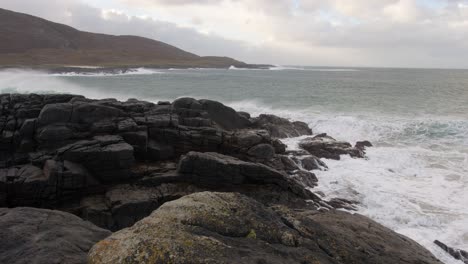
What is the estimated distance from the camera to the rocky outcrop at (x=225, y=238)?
14.1 ft

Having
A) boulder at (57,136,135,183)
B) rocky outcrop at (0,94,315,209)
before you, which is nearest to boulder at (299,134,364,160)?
rocky outcrop at (0,94,315,209)

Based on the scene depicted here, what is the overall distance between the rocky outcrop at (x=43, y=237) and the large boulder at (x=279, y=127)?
20.5 m

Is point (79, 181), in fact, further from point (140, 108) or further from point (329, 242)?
point (329, 242)

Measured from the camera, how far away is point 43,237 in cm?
554

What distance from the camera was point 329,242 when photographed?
605 cm

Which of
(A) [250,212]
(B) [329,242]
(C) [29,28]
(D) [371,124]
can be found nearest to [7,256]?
(A) [250,212]

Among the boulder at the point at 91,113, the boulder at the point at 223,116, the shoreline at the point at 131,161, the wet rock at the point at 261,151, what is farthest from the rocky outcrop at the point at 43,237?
the boulder at the point at 223,116

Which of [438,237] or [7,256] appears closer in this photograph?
[7,256]

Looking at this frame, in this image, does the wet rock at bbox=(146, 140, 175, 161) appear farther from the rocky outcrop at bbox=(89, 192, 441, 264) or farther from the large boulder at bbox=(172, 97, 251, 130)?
the rocky outcrop at bbox=(89, 192, 441, 264)

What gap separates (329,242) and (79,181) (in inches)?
453

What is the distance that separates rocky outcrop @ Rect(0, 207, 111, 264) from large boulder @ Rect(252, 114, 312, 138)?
2054cm

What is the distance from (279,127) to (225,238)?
24776 mm

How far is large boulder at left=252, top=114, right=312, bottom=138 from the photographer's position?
90.6 feet

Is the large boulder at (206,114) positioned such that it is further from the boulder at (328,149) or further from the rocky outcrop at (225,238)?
the rocky outcrop at (225,238)
